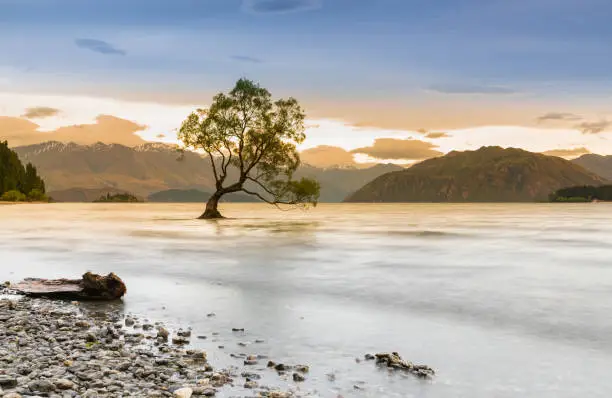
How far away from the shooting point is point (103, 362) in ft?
36.2

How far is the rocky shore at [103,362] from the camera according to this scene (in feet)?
30.9

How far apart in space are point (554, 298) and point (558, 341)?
7.93 metres

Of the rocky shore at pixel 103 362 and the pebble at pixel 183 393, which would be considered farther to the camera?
the rocky shore at pixel 103 362

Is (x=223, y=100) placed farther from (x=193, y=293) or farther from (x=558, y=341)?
(x=558, y=341)

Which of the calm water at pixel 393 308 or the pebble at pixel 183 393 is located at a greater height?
the pebble at pixel 183 393

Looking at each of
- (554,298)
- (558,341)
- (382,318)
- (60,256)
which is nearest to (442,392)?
(558,341)

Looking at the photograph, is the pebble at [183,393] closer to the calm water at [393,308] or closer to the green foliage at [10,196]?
the calm water at [393,308]

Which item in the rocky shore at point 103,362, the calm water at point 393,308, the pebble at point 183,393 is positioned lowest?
the calm water at point 393,308

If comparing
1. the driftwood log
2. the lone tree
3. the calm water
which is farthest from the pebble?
the lone tree

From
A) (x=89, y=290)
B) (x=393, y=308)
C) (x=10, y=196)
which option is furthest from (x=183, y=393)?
(x=10, y=196)

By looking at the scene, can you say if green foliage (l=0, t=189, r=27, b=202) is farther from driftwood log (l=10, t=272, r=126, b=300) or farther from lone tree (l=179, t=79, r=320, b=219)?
driftwood log (l=10, t=272, r=126, b=300)

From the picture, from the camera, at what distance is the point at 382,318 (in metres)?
17.6

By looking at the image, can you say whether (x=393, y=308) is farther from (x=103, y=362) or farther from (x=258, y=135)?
(x=258, y=135)

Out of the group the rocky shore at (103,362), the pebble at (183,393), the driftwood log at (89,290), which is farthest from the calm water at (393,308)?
the pebble at (183,393)
